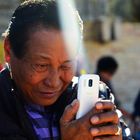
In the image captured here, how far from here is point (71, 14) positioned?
192cm

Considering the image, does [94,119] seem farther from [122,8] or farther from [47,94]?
[122,8]

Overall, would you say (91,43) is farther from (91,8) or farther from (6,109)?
(6,109)

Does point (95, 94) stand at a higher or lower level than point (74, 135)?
higher

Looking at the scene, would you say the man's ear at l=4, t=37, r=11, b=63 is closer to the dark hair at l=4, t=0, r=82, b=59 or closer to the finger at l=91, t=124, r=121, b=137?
the dark hair at l=4, t=0, r=82, b=59

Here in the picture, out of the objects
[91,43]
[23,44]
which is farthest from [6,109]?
[91,43]

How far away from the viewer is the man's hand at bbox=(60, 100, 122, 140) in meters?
1.75

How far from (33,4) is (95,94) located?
1.29 feet

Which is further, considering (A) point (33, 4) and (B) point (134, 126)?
(B) point (134, 126)

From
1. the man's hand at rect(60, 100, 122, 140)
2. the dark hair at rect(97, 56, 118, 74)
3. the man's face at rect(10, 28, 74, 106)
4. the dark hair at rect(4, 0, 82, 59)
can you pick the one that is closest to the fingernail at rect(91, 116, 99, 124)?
the man's hand at rect(60, 100, 122, 140)

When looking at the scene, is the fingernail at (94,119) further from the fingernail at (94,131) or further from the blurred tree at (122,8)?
the blurred tree at (122,8)

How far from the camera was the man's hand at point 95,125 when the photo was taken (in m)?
1.75

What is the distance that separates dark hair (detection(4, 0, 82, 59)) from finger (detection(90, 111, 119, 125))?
1.13 ft

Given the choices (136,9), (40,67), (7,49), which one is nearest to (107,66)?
(7,49)

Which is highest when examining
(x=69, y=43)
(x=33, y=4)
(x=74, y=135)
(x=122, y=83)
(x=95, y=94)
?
(x=33, y=4)
